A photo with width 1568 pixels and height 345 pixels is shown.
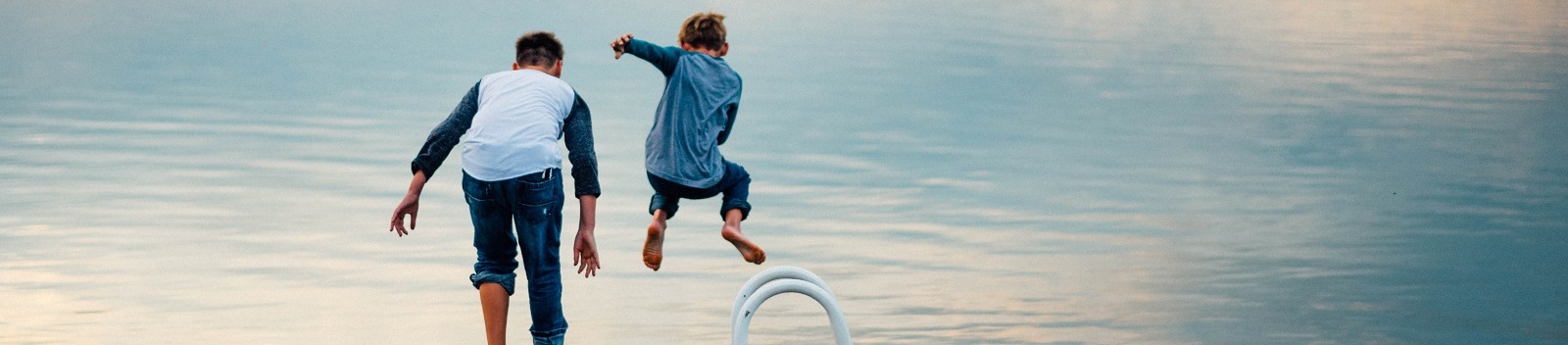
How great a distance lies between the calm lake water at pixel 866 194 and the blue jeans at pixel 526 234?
1.21 meters

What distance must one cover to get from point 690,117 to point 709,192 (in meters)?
0.39

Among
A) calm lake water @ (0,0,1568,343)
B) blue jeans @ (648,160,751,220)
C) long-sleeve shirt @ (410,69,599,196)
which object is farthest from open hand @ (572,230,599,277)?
calm lake water @ (0,0,1568,343)

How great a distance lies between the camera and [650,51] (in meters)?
7.27

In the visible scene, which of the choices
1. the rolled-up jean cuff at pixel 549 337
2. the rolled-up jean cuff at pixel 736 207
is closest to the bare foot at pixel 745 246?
the rolled-up jean cuff at pixel 736 207

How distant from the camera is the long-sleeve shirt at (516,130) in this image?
6.39 metres

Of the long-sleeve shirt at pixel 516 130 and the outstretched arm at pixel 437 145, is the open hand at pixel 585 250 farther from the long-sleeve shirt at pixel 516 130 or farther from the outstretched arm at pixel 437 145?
the outstretched arm at pixel 437 145

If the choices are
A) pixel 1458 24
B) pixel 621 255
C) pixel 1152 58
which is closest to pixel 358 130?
pixel 621 255

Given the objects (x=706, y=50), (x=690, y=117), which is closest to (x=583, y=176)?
(x=690, y=117)

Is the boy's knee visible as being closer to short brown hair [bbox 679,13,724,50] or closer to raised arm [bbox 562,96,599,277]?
short brown hair [bbox 679,13,724,50]

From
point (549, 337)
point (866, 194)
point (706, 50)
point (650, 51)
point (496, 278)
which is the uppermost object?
point (866, 194)

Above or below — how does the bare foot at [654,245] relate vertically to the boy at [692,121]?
below

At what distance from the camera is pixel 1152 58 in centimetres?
2458

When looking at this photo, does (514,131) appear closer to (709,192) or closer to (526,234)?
(526,234)

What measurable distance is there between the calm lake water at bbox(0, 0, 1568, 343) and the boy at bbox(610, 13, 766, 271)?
1.86ft
